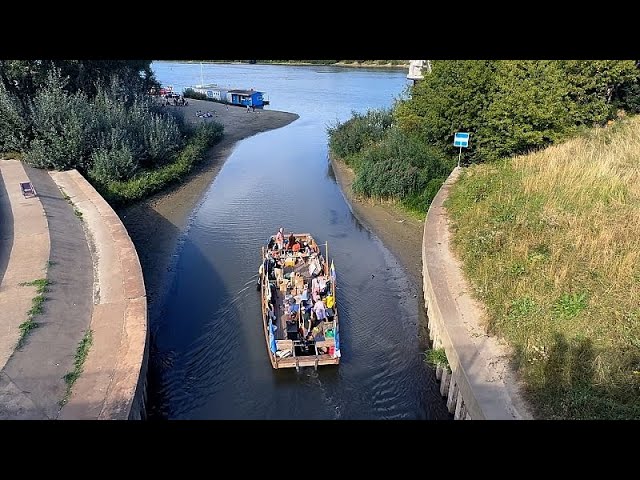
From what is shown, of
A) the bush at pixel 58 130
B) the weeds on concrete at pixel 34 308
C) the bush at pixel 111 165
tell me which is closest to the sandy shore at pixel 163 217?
the bush at pixel 111 165

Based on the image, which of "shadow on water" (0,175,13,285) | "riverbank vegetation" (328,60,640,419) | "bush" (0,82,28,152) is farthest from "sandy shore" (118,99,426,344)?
"bush" (0,82,28,152)

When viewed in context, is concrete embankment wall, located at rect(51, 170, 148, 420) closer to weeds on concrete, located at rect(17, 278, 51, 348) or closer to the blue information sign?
weeds on concrete, located at rect(17, 278, 51, 348)

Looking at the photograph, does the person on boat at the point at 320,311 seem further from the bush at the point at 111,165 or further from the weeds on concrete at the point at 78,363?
the bush at the point at 111,165

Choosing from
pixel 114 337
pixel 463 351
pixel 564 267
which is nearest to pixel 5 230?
pixel 114 337

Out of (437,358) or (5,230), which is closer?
(437,358)

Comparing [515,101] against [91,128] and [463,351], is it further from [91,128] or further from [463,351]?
[91,128]
